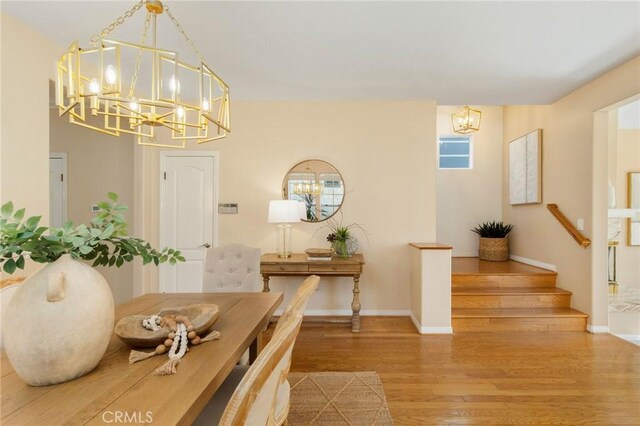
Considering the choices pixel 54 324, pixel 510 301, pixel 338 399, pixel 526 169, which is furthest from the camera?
pixel 526 169

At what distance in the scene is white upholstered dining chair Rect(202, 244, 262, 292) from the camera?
251cm

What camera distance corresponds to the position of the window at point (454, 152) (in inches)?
231

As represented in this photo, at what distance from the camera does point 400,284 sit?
13.0 feet

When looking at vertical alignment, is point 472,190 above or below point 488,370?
above

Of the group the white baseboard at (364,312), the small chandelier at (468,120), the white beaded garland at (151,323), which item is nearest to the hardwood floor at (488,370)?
the white baseboard at (364,312)

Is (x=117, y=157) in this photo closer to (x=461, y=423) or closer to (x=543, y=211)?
(x=461, y=423)

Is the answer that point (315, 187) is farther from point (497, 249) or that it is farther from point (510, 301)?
point (497, 249)

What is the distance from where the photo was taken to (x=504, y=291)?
385 centimetres

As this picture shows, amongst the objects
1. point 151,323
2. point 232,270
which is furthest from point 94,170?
point 151,323

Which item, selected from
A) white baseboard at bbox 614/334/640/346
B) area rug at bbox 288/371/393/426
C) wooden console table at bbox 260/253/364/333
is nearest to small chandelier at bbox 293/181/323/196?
wooden console table at bbox 260/253/364/333

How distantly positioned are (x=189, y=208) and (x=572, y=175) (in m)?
4.74

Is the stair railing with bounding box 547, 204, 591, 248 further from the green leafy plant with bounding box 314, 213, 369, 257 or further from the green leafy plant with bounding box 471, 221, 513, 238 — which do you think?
the green leafy plant with bounding box 314, 213, 369, 257

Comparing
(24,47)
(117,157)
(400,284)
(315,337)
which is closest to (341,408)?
(315,337)

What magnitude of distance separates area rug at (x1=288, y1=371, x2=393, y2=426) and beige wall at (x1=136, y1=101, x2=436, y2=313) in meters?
1.50
